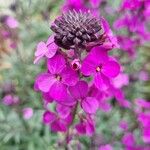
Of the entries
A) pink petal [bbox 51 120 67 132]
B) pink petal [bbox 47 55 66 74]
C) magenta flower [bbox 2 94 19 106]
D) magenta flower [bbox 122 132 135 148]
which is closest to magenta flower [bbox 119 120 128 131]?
magenta flower [bbox 122 132 135 148]

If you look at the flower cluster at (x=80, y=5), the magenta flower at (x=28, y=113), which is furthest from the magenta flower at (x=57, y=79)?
the flower cluster at (x=80, y=5)

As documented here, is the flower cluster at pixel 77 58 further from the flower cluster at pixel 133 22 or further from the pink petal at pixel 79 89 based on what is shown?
the flower cluster at pixel 133 22

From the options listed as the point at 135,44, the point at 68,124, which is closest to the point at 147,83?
the point at 135,44

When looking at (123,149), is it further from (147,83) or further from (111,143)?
(147,83)

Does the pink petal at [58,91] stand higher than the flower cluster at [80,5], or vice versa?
the flower cluster at [80,5]

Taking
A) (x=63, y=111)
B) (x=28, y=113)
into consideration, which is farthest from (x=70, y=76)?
(x=28, y=113)
